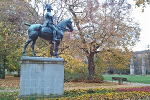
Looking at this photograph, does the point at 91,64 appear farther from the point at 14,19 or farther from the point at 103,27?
the point at 14,19

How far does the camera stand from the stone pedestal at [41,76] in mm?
8391

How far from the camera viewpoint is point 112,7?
2070cm

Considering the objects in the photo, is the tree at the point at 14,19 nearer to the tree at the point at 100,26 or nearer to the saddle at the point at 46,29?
the tree at the point at 100,26

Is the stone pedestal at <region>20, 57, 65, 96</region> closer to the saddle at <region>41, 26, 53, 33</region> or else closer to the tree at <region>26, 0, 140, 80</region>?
the saddle at <region>41, 26, 53, 33</region>

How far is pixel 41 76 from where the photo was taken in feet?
28.2

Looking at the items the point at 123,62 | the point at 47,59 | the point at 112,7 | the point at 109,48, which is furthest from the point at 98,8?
the point at 47,59

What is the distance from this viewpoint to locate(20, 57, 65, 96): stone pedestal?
8.39m

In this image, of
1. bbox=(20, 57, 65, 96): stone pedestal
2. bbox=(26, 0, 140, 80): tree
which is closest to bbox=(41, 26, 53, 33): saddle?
bbox=(20, 57, 65, 96): stone pedestal

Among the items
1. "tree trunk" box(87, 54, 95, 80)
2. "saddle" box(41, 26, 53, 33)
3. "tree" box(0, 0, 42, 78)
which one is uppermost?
"tree" box(0, 0, 42, 78)

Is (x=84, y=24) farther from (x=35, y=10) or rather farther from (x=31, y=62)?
(x=31, y=62)

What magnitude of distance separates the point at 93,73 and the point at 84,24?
7.07m

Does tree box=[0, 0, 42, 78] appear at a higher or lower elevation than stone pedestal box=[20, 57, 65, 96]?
higher

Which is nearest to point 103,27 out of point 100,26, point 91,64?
point 100,26

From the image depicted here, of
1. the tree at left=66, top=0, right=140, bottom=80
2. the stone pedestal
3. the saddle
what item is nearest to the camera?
the stone pedestal
